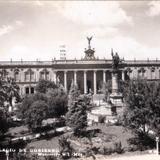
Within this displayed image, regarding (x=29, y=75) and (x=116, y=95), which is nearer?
(x=116, y=95)

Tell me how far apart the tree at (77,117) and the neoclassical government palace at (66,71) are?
5143 centimetres

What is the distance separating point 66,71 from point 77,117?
181 feet

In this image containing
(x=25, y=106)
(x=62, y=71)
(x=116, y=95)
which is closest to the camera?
(x=25, y=106)

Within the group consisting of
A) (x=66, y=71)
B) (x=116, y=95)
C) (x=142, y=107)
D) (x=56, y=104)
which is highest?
(x=66, y=71)

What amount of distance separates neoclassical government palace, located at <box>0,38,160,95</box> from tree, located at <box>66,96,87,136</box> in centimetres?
5143

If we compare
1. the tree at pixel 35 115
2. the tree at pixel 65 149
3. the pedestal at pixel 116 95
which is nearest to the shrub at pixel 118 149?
the tree at pixel 65 149

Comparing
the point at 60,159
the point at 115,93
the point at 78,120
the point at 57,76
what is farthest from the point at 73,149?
the point at 57,76

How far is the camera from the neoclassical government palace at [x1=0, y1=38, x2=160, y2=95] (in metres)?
107

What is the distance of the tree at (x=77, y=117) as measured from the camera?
52.2 meters

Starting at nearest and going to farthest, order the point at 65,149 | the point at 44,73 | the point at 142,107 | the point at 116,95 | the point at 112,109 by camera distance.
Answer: the point at 65,149
the point at 142,107
the point at 112,109
the point at 116,95
the point at 44,73

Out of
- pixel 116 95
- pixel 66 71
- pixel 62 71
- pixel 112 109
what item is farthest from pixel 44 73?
pixel 112 109

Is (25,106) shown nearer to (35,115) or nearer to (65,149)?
(35,115)

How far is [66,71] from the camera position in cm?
10719

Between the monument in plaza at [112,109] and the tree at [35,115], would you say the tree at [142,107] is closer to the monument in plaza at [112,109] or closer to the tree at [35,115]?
the monument in plaza at [112,109]
